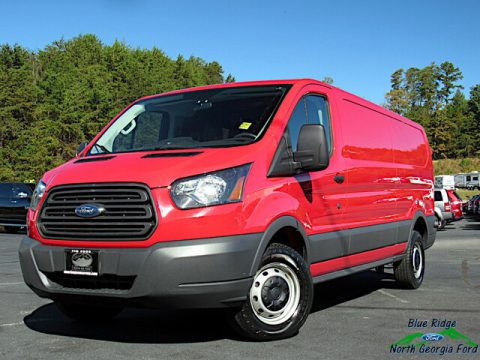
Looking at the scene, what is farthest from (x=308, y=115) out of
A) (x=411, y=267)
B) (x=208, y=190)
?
(x=411, y=267)

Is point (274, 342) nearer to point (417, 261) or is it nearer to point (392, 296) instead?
point (392, 296)

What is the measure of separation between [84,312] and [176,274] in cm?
184

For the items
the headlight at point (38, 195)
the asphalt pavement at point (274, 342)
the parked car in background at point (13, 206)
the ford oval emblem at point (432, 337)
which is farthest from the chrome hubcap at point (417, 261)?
the parked car in background at point (13, 206)

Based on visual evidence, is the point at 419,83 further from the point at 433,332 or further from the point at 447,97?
the point at 433,332

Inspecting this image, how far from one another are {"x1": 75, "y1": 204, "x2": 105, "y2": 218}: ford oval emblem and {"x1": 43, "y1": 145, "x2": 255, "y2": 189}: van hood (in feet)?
0.63

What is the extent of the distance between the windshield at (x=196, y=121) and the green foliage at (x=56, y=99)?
42.8 metres

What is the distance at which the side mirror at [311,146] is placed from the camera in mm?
5145

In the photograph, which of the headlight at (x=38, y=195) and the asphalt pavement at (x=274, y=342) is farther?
the headlight at (x=38, y=195)

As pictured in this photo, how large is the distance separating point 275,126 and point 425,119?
369 ft

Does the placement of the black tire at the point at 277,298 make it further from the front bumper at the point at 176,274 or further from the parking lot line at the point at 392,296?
the parking lot line at the point at 392,296

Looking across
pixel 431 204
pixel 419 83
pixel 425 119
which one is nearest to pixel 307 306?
→ pixel 431 204

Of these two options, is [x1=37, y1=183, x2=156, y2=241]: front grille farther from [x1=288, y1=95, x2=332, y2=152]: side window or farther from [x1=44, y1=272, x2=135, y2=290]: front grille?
[x1=288, y1=95, x2=332, y2=152]: side window

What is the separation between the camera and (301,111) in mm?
5664

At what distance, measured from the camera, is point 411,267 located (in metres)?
8.09
